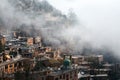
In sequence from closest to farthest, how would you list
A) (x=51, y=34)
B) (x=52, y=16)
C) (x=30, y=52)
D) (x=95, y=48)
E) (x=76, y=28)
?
(x=30, y=52) → (x=95, y=48) → (x=51, y=34) → (x=76, y=28) → (x=52, y=16)

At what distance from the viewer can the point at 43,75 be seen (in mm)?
18750

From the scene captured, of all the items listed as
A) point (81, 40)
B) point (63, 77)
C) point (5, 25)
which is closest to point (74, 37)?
point (81, 40)

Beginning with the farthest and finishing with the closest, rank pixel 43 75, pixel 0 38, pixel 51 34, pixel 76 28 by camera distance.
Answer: pixel 76 28 → pixel 51 34 → pixel 0 38 → pixel 43 75

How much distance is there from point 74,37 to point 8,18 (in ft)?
19.4

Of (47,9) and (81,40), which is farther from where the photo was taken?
(47,9)

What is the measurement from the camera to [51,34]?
32094 mm

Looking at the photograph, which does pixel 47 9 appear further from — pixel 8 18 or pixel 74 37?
pixel 74 37

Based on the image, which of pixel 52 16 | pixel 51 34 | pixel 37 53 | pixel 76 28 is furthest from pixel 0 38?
pixel 52 16

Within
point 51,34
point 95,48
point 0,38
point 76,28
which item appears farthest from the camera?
point 76,28

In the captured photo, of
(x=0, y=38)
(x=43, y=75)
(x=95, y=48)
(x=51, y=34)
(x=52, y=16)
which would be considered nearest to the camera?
(x=43, y=75)

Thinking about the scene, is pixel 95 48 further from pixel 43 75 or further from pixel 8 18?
pixel 43 75

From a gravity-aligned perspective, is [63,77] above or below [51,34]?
below

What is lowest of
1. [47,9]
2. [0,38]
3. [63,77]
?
[63,77]

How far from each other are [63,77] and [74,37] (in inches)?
509
